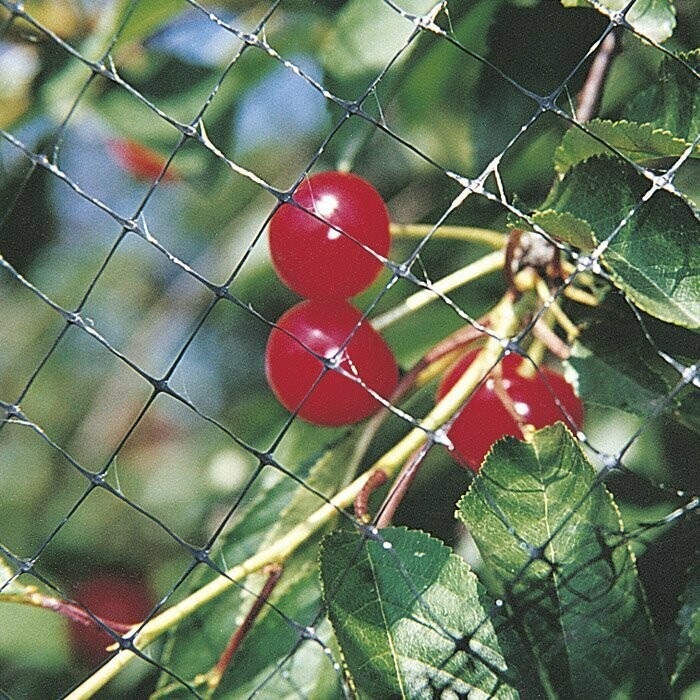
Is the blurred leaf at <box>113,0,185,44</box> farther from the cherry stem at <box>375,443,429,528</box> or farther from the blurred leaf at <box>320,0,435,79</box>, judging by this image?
the cherry stem at <box>375,443,429,528</box>

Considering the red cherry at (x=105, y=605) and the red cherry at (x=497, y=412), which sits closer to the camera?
the red cherry at (x=497, y=412)

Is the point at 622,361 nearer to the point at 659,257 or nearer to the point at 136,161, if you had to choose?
the point at 659,257

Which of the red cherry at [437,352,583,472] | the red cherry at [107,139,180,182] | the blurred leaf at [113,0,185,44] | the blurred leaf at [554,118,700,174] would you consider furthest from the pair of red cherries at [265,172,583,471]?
the red cherry at [107,139,180,182]

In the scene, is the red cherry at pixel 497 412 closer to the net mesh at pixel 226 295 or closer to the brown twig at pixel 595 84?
the net mesh at pixel 226 295

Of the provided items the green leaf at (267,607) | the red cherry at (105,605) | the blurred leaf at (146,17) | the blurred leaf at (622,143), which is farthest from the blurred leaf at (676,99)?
the red cherry at (105,605)

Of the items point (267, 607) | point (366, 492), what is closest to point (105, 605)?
point (267, 607)

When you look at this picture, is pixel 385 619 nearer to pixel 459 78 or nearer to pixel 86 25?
pixel 459 78

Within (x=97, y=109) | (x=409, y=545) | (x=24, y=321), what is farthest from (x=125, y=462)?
(x=409, y=545)
